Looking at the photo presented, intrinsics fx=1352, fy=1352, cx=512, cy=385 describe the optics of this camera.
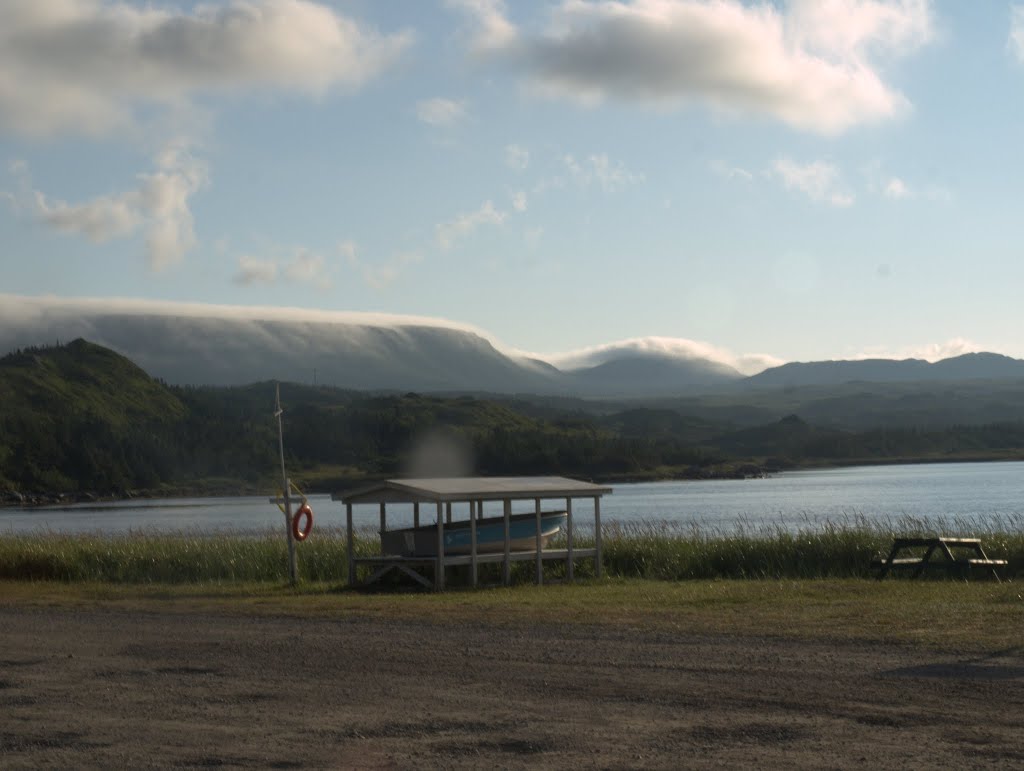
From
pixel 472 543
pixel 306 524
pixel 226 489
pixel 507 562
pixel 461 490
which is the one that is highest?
pixel 461 490

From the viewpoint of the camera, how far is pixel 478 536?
75.2ft

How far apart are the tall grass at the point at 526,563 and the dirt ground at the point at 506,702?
959 cm

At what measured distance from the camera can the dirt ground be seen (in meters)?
8.07

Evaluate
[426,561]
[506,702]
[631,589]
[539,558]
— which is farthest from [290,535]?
[506,702]

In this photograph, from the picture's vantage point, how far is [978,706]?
9.14 meters

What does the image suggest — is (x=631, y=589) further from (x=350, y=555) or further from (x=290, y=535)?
(x=290, y=535)

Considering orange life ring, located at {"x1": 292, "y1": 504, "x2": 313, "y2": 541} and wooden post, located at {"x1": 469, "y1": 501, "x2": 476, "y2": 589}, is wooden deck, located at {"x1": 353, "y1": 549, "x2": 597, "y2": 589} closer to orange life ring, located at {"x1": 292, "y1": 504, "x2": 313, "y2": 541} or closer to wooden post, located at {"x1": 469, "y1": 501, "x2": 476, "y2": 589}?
wooden post, located at {"x1": 469, "y1": 501, "x2": 476, "y2": 589}

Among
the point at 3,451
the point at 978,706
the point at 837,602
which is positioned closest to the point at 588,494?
the point at 837,602

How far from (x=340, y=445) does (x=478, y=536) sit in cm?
13516

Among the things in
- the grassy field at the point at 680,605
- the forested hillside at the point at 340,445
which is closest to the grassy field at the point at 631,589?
the grassy field at the point at 680,605

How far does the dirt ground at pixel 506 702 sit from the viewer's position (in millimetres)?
8070

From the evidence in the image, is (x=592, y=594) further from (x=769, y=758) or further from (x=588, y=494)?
(x=769, y=758)

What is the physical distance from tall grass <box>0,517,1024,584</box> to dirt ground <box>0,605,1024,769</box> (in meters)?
9.59

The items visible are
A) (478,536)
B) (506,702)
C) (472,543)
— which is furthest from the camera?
(478,536)
